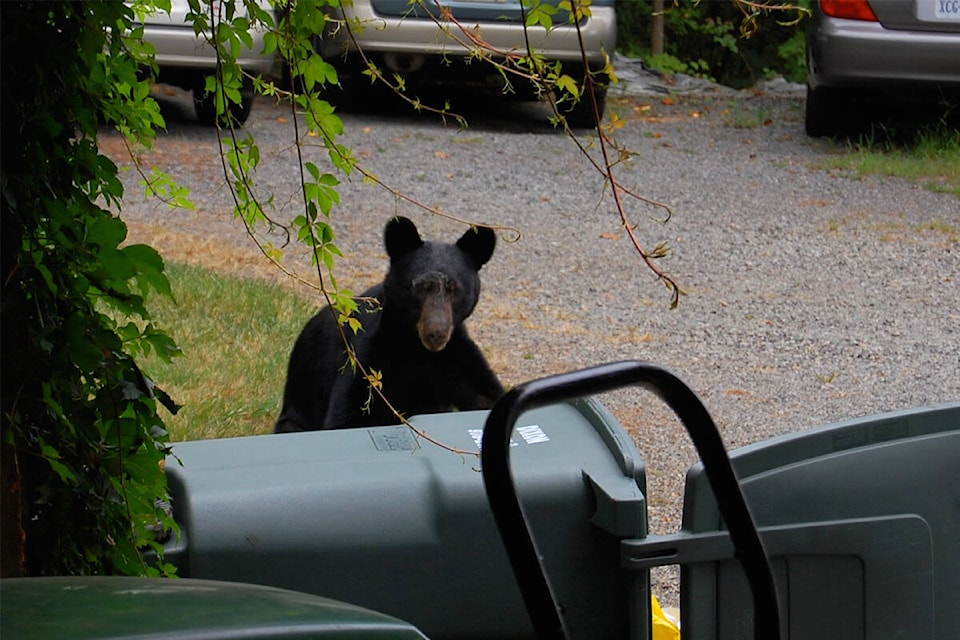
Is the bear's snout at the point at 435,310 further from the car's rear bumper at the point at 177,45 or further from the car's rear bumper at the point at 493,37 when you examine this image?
the car's rear bumper at the point at 493,37

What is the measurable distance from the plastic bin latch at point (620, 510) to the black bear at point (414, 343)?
1.87m

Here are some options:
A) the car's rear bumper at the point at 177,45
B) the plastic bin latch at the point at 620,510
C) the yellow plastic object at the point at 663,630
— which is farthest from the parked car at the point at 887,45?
the plastic bin latch at the point at 620,510

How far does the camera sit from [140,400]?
2.03 m

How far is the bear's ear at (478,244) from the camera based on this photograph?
14.5ft

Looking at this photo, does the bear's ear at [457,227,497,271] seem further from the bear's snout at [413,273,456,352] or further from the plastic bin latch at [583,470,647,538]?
the plastic bin latch at [583,470,647,538]

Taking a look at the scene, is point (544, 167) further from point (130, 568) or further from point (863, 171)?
point (130, 568)

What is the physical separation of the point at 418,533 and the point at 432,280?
78.4 inches

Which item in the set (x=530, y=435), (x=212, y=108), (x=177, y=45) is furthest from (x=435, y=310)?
(x=177, y=45)

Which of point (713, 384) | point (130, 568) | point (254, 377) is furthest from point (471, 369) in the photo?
point (130, 568)

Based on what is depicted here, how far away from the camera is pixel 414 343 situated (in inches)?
174

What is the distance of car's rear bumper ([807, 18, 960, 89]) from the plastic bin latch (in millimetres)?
7670

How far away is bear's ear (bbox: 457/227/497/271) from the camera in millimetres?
4410

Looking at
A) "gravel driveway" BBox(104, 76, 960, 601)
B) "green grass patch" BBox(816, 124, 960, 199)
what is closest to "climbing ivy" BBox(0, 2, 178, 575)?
"gravel driveway" BBox(104, 76, 960, 601)

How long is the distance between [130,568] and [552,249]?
5.78 metres
